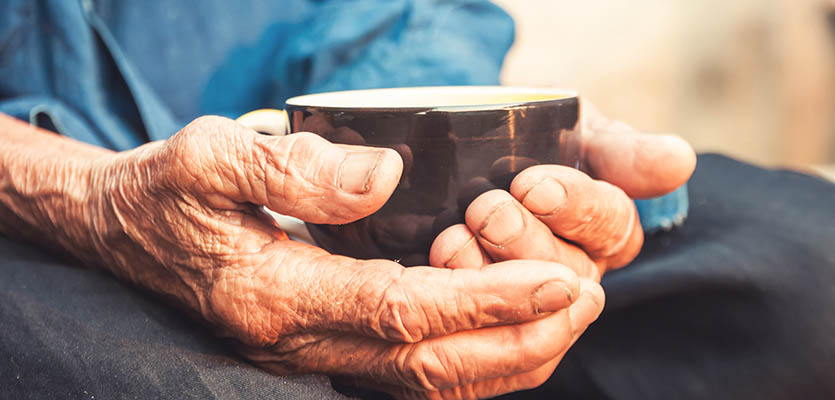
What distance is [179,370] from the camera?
43 cm

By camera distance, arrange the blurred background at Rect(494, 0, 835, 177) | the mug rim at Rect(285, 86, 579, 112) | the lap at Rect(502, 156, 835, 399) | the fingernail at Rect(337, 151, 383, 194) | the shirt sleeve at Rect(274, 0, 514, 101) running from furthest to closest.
→ the blurred background at Rect(494, 0, 835, 177) < the shirt sleeve at Rect(274, 0, 514, 101) < the lap at Rect(502, 156, 835, 399) < the mug rim at Rect(285, 86, 579, 112) < the fingernail at Rect(337, 151, 383, 194)

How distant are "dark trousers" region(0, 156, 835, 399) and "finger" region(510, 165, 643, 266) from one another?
166mm

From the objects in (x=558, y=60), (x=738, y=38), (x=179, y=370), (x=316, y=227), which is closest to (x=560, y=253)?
(x=316, y=227)

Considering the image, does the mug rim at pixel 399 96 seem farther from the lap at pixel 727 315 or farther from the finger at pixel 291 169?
the lap at pixel 727 315

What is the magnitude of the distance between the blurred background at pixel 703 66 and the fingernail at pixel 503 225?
1320 mm

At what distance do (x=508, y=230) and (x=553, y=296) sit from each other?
57mm

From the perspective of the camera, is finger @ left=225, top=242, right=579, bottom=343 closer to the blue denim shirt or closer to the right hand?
the right hand

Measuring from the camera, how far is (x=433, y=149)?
42 centimetres

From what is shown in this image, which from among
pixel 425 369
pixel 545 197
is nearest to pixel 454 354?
pixel 425 369

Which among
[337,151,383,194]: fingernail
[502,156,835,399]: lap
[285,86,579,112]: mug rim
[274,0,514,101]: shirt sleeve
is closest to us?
[337,151,383,194]: fingernail

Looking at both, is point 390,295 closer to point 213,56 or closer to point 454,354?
point 454,354

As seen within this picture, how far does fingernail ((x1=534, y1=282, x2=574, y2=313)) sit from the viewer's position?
0.43 metres

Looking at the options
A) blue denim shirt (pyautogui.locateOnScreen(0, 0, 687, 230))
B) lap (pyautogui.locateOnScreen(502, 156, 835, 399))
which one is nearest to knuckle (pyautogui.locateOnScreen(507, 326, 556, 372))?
lap (pyautogui.locateOnScreen(502, 156, 835, 399))

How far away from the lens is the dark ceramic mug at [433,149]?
1.36 feet
